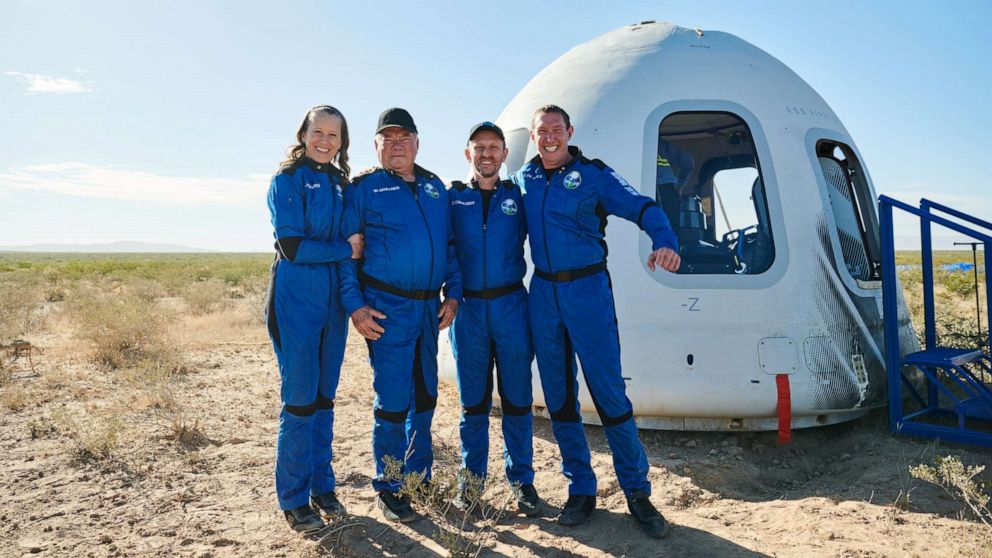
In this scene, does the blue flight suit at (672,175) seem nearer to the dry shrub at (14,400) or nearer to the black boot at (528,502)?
the black boot at (528,502)

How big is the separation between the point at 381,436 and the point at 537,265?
1.29 m

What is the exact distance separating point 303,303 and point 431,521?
1.43 meters

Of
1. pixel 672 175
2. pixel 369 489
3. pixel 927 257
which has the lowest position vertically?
pixel 369 489

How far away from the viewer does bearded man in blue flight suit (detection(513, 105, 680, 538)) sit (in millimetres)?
3498

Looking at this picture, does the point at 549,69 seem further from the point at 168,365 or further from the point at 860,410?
the point at 168,365

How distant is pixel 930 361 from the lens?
4.39m

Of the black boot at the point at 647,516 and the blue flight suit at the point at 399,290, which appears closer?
the black boot at the point at 647,516

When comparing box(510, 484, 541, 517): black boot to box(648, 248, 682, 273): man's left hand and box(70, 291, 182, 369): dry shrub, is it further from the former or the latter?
box(70, 291, 182, 369): dry shrub

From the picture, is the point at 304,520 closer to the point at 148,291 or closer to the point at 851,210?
the point at 851,210

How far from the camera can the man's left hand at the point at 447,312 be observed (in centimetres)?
367

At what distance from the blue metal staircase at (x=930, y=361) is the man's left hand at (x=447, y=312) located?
325 centimetres

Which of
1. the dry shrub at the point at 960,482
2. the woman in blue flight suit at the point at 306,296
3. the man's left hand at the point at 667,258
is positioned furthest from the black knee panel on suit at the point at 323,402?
the dry shrub at the point at 960,482

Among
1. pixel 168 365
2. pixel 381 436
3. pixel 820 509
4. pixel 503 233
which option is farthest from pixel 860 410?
pixel 168 365

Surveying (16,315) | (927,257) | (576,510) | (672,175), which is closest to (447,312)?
(576,510)
